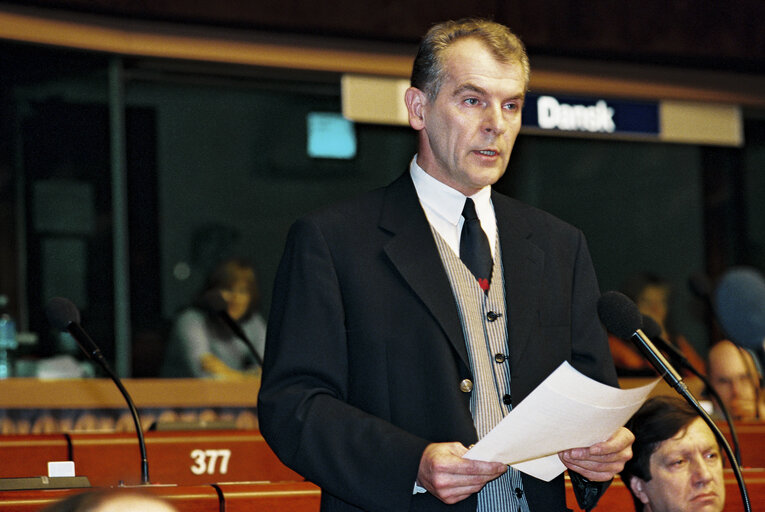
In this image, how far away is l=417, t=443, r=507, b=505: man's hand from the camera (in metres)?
1.66

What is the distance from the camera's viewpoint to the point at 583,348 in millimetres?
2031

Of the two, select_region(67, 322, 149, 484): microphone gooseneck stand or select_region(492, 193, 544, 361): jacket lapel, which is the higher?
select_region(492, 193, 544, 361): jacket lapel

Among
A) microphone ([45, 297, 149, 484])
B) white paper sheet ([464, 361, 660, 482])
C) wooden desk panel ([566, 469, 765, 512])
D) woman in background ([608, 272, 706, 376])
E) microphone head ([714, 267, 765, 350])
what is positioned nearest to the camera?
white paper sheet ([464, 361, 660, 482])

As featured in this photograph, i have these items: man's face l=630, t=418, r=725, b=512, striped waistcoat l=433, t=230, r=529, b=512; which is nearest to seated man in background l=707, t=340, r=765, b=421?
man's face l=630, t=418, r=725, b=512

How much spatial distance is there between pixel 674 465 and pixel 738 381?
2.21 meters

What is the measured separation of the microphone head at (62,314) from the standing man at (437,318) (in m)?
1.24

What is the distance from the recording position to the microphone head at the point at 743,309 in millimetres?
4758

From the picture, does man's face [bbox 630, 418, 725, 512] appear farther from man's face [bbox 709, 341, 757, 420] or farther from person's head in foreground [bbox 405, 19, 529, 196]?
man's face [bbox 709, 341, 757, 420]

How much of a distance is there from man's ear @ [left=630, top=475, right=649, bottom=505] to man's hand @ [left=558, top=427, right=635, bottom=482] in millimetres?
1036

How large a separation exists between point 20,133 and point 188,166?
117cm

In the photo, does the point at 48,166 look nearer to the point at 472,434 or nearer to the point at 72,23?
the point at 72,23

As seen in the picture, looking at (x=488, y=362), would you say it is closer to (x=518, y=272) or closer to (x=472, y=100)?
(x=518, y=272)

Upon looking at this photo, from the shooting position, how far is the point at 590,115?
24.6ft

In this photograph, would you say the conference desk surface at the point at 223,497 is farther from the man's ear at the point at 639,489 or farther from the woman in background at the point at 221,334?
the woman in background at the point at 221,334
